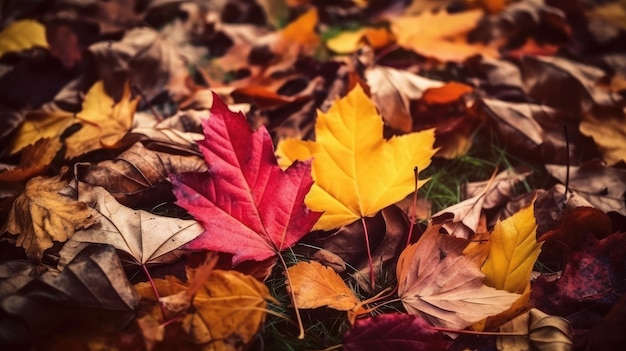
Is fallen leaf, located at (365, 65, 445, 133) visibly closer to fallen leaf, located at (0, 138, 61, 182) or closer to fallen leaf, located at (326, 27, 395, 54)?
fallen leaf, located at (326, 27, 395, 54)

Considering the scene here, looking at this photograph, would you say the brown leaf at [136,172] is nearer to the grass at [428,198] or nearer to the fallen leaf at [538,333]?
the grass at [428,198]

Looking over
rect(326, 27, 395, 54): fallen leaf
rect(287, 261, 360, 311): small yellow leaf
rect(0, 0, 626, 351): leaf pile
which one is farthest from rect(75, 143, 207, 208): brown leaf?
rect(326, 27, 395, 54): fallen leaf

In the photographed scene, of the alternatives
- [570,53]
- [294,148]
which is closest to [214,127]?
[294,148]

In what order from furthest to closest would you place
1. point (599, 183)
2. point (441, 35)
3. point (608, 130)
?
1. point (441, 35)
2. point (608, 130)
3. point (599, 183)

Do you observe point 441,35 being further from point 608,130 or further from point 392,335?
point 392,335

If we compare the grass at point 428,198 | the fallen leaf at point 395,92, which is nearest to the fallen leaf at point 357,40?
the fallen leaf at point 395,92

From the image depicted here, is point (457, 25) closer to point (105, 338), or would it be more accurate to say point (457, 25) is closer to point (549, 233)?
point (549, 233)

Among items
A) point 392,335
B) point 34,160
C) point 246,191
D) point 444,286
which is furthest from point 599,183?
point 34,160
